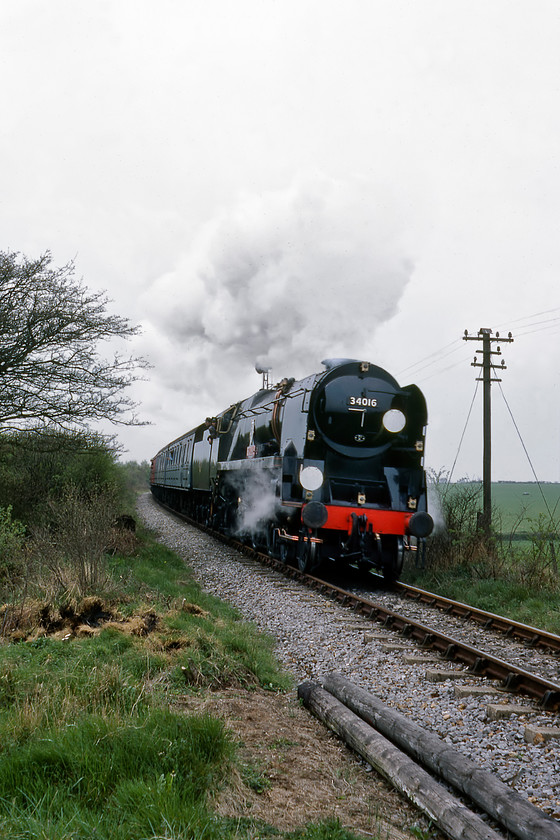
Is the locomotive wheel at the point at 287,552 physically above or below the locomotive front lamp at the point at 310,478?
below

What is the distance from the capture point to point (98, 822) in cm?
299

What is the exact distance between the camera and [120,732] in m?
3.77

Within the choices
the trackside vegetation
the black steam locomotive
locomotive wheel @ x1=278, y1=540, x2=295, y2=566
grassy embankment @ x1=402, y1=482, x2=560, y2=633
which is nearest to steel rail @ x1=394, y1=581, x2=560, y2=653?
grassy embankment @ x1=402, y1=482, x2=560, y2=633

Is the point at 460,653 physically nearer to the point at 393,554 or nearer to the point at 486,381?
the point at 393,554

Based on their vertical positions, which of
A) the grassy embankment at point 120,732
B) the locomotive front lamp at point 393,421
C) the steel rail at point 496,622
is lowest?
→ the steel rail at point 496,622

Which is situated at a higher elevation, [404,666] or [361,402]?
[361,402]

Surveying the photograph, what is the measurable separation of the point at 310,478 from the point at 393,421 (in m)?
1.90

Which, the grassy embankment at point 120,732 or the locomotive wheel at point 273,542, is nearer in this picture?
the grassy embankment at point 120,732

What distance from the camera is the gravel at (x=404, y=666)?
4355mm

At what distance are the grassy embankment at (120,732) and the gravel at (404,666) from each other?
83 centimetres

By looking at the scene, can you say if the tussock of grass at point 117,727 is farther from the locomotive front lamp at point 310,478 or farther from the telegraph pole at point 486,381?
the telegraph pole at point 486,381

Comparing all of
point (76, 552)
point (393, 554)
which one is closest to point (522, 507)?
point (393, 554)

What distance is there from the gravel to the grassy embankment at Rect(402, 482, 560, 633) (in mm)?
1206

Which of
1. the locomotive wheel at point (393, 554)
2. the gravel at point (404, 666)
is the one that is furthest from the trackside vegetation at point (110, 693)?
the locomotive wheel at point (393, 554)
